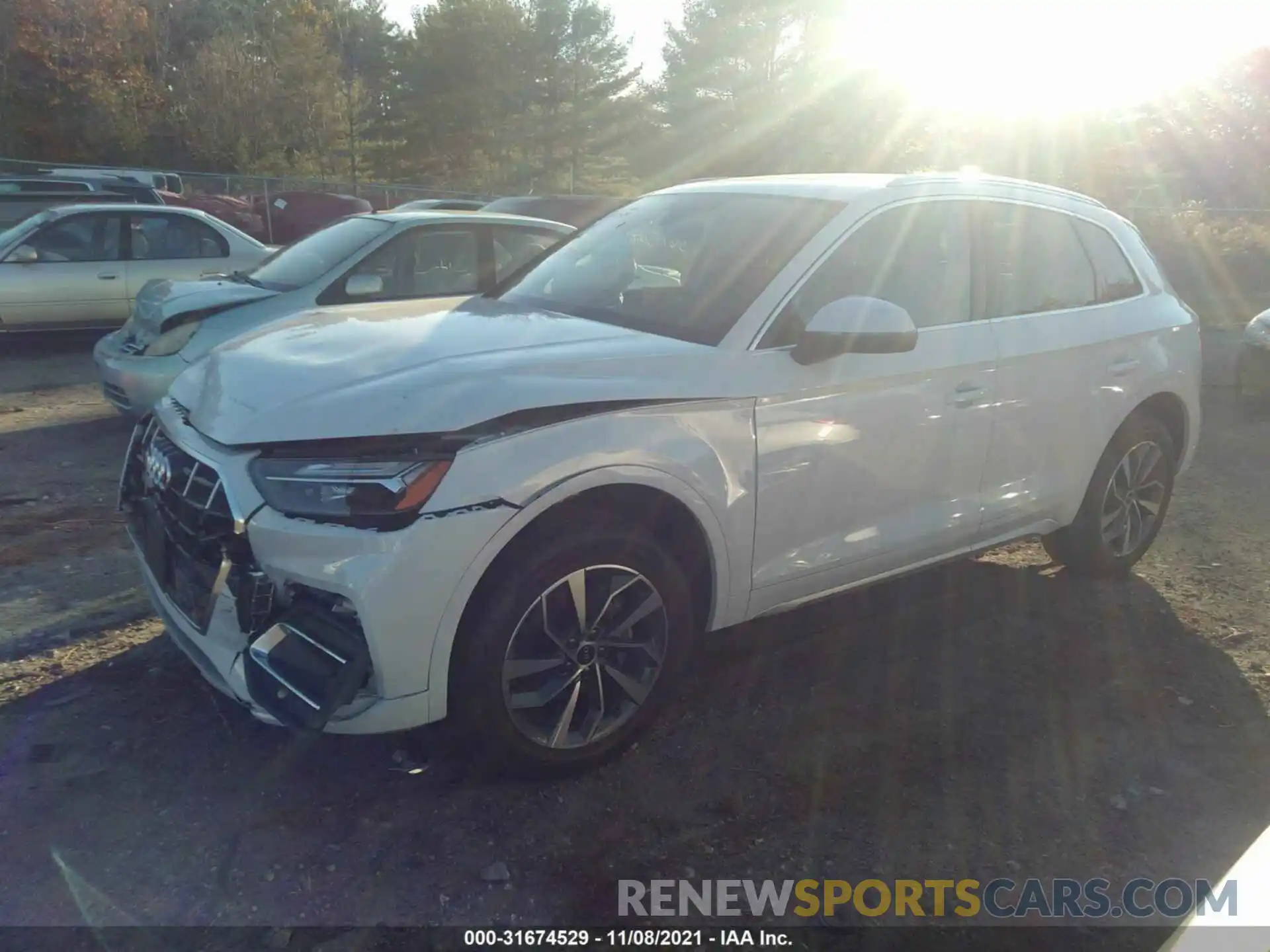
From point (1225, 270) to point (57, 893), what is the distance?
2034cm

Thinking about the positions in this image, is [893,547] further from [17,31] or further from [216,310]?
[17,31]

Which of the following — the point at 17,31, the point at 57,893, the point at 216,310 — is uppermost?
the point at 17,31

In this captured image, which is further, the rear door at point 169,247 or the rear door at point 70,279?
the rear door at point 169,247

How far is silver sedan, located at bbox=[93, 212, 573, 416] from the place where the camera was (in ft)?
21.7

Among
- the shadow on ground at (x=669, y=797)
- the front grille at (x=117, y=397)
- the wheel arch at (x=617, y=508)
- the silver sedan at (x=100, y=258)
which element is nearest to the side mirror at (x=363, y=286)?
the front grille at (x=117, y=397)

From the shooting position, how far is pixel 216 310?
6676 millimetres

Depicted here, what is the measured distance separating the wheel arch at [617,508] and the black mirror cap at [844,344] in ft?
2.12

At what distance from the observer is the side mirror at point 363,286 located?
22.3ft

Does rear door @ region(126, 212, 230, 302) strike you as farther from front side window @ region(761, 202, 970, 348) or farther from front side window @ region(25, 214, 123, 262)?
front side window @ region(761, 202, 970, 348)

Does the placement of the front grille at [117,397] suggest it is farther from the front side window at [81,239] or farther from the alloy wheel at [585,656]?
the alloy wheel at [585,656]

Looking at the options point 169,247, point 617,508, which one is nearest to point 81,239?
point 169,247

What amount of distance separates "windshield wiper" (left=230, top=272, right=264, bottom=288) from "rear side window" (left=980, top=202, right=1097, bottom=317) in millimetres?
4778

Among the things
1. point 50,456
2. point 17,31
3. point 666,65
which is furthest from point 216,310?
point 666,65

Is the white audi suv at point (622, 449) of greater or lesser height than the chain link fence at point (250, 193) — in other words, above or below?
below
